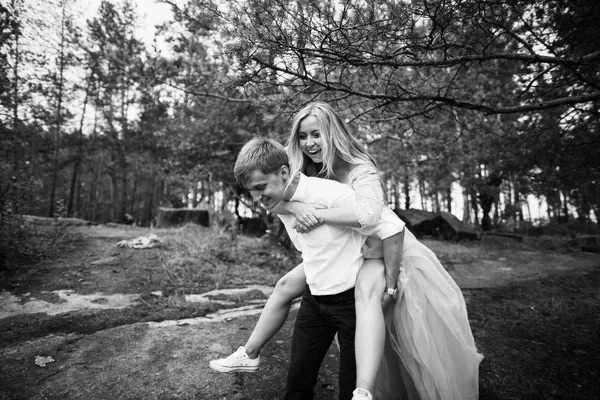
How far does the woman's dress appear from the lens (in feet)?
4.85

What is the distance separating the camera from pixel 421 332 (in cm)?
151

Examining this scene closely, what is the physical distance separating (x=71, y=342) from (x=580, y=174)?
618 cm

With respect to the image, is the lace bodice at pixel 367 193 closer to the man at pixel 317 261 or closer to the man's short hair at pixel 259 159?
the man at pixel 317 261

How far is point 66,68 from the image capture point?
40.9ft

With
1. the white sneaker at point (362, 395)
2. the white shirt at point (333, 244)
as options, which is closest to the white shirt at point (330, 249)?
the white shirt at point (333, 244)

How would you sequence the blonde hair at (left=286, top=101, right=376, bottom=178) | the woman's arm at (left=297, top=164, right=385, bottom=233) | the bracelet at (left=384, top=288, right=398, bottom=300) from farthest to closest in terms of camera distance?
1. the blonde hair at (left=286, top=101, right=376, bottom=178)
2. the bracelet at (left=384, top=288, right=398, bottom=300)
3. the woman's arm at (left=297, top=164, right=385, bottom=233)

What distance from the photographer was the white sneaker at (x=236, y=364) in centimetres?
179

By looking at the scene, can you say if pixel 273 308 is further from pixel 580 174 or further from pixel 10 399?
pixel 580 174

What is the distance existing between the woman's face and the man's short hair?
335mm

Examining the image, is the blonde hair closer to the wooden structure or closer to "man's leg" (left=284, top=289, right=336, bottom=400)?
"man's leg" (left=284, top=289, right=336, bottom=400)

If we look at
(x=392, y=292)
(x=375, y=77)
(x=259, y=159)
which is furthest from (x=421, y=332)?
(x=375, y=77)

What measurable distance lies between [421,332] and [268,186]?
41.6 inches

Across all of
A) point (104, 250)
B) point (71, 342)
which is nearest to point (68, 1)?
point (104, 250)

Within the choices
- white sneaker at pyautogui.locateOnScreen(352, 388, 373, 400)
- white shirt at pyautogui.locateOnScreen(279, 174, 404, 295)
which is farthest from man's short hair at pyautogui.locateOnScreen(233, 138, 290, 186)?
white sneaker at pyautogui.locateOnScreen(352, 388, 373, 400)
